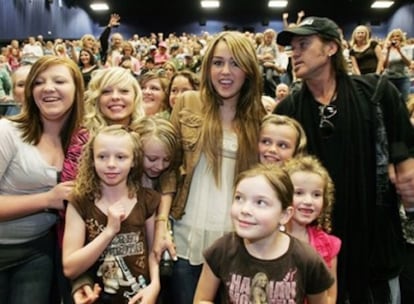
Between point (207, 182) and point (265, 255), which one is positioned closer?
point (265, 255)

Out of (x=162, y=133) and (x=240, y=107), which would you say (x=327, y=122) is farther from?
(x=162, y=133)

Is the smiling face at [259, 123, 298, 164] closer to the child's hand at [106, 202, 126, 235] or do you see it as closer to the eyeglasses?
the eyeglasses

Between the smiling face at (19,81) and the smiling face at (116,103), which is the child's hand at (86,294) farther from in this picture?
the smiling face at (19,81)

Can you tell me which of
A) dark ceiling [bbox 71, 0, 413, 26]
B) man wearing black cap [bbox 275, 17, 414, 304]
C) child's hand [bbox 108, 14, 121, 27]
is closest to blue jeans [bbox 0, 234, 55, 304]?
man wearing black cap [bbox 275, 17, 414, 304]

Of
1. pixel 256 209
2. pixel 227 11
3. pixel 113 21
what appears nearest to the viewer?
pixel 256 209

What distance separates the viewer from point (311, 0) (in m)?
26.8

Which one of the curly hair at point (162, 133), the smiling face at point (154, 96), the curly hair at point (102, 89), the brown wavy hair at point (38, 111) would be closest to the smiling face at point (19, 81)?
the smiling face at point (154, 96)

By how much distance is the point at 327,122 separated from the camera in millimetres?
2379

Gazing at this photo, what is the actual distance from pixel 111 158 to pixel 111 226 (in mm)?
302

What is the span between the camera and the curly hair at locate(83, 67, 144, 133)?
2489 mm

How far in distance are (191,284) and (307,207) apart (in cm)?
67

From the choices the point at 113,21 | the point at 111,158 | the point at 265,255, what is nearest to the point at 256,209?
the point at 265,255

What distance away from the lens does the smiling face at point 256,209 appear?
1.73m

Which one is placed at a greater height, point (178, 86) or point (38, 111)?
point (178, 86)
